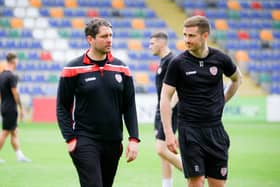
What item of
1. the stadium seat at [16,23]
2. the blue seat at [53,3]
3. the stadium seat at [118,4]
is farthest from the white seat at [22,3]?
the stadium seat at [118,4]

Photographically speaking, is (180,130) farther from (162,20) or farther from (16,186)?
(162,20)

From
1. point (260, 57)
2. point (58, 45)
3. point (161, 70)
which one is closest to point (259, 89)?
point (260, 57)

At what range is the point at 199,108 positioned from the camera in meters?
7.50

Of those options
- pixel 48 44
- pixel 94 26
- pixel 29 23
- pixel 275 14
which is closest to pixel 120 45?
pixel 48 44

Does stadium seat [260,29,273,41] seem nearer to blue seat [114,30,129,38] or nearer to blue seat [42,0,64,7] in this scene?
blue seat [114,30,129,38]

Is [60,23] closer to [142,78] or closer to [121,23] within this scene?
[121,23]

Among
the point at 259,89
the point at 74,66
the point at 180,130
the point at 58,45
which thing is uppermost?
the point at 74,66

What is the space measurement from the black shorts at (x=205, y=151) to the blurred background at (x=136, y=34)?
22.7 meters

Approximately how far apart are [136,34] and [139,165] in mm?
21606

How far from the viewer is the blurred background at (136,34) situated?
33031mm

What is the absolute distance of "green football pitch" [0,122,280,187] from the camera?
38.9 ft

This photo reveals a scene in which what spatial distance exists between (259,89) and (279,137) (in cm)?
1251

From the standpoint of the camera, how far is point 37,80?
105 feet

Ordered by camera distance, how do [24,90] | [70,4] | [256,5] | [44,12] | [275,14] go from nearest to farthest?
[24,90], [44,12], [70,4], [275,14], [256,5]
